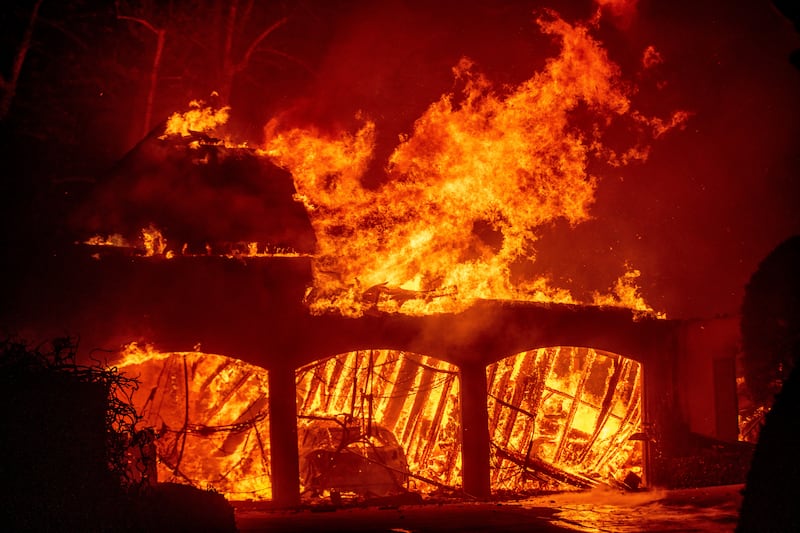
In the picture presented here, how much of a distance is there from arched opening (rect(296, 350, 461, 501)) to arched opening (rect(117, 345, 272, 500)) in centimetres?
156

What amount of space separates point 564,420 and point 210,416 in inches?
432

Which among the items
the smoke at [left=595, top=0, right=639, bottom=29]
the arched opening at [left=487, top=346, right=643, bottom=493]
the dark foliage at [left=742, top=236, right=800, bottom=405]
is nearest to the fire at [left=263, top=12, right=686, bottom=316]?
→ the smoke at [left=595, top=0, right=639, bottom=29]

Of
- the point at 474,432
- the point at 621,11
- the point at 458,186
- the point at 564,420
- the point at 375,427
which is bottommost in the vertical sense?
the point at 474,432

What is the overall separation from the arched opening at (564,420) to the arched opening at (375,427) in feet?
5.21

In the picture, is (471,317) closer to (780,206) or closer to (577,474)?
(577,474)

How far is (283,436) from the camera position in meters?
17.5

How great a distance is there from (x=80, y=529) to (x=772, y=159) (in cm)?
2799

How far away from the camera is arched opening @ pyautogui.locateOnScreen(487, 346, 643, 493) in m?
21.3

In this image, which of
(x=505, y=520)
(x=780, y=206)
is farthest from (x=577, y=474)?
(x=780, y=206)

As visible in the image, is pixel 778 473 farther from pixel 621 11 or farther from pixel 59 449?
pixel 621 11

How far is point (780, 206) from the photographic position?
28.3 m

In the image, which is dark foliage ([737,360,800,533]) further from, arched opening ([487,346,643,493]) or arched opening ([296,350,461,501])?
arched opening ([487,346,643,493])

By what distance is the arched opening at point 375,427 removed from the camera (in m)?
19.2

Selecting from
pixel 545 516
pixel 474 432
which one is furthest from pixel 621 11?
pixel 545 516
